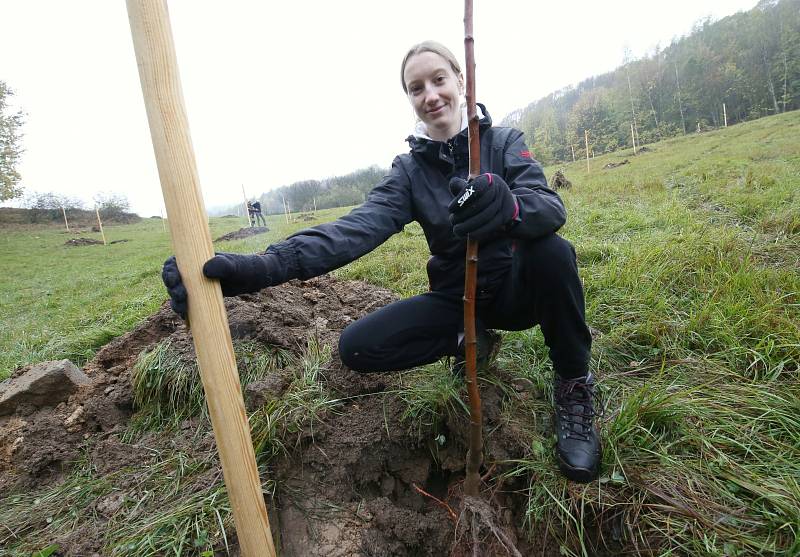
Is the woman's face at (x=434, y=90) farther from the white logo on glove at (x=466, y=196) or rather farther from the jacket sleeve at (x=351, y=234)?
the white logo on glove at (x=466, y=196)

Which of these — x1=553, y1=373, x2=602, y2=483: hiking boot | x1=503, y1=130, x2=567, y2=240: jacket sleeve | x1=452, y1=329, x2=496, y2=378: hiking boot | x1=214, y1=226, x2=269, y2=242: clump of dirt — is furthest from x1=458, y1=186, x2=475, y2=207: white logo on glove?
x1=214, y1=226, x2=269, y2=242: clump of dirt

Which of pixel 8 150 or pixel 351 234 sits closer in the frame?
pixel 351 234

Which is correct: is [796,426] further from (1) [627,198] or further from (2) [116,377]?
(1) [627,198]

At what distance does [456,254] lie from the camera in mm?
1858

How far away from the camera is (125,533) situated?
1502mm

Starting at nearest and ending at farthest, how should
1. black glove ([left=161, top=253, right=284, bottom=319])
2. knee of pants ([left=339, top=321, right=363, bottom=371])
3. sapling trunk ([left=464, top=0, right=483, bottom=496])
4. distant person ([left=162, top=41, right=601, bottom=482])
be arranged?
sapling trunk ([left=464, top=0, right=483, bottom=496])
black glove ([left=161, top=253, right=284, bottom=319])
distant person ([left=162, top=41, right=601, bottom=482])
knee of pants ([left=339, top=321, right=363, bottom=371])

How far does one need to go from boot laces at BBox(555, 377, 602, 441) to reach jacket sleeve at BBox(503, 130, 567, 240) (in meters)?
0.70

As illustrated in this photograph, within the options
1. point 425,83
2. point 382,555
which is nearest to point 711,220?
point 425,83

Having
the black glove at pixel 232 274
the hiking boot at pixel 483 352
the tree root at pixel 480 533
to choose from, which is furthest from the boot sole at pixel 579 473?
the black glove at pixel 232 274

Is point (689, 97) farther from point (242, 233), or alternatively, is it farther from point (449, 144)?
point (449, 144)

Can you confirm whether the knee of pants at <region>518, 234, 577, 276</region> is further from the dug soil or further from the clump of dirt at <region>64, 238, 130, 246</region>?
the clump of dirt at <region>64, 238, 130, 246</region>

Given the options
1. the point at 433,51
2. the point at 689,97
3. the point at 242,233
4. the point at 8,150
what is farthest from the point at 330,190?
the point at 689,97

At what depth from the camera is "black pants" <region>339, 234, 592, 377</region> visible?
158cm

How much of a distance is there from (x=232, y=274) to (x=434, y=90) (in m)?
1.21
